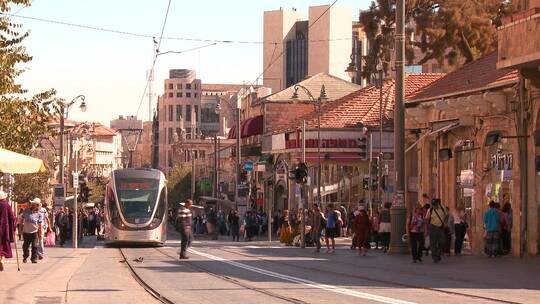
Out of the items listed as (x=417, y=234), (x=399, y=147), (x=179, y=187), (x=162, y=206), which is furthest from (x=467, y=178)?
(x=179, y=187)

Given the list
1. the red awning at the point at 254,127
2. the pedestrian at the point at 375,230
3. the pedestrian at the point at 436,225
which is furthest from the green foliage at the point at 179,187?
the pedestrian at the point at 436,225

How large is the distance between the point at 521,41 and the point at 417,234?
554 cm

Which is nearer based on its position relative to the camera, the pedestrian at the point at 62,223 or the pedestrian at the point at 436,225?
the pedestrian at the point at 436,225

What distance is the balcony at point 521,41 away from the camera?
28.3m

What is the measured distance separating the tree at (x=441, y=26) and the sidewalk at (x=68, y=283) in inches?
1241

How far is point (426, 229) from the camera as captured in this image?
3142 centimetres

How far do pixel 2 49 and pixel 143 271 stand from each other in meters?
6.53

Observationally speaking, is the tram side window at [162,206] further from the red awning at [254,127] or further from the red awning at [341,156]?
the red awning at [254,127]

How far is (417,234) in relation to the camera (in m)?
30.1

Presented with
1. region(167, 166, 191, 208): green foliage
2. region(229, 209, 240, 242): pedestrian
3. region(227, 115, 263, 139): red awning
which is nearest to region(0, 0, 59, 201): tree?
region(229, 209, 240, 242): pedestrian

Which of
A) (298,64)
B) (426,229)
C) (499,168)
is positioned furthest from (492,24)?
(298,64)

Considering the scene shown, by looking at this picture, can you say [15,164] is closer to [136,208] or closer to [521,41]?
[521,41]

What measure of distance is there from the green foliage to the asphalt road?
87.5 metres

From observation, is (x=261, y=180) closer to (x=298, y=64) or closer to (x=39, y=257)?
(x=39, y=257)
